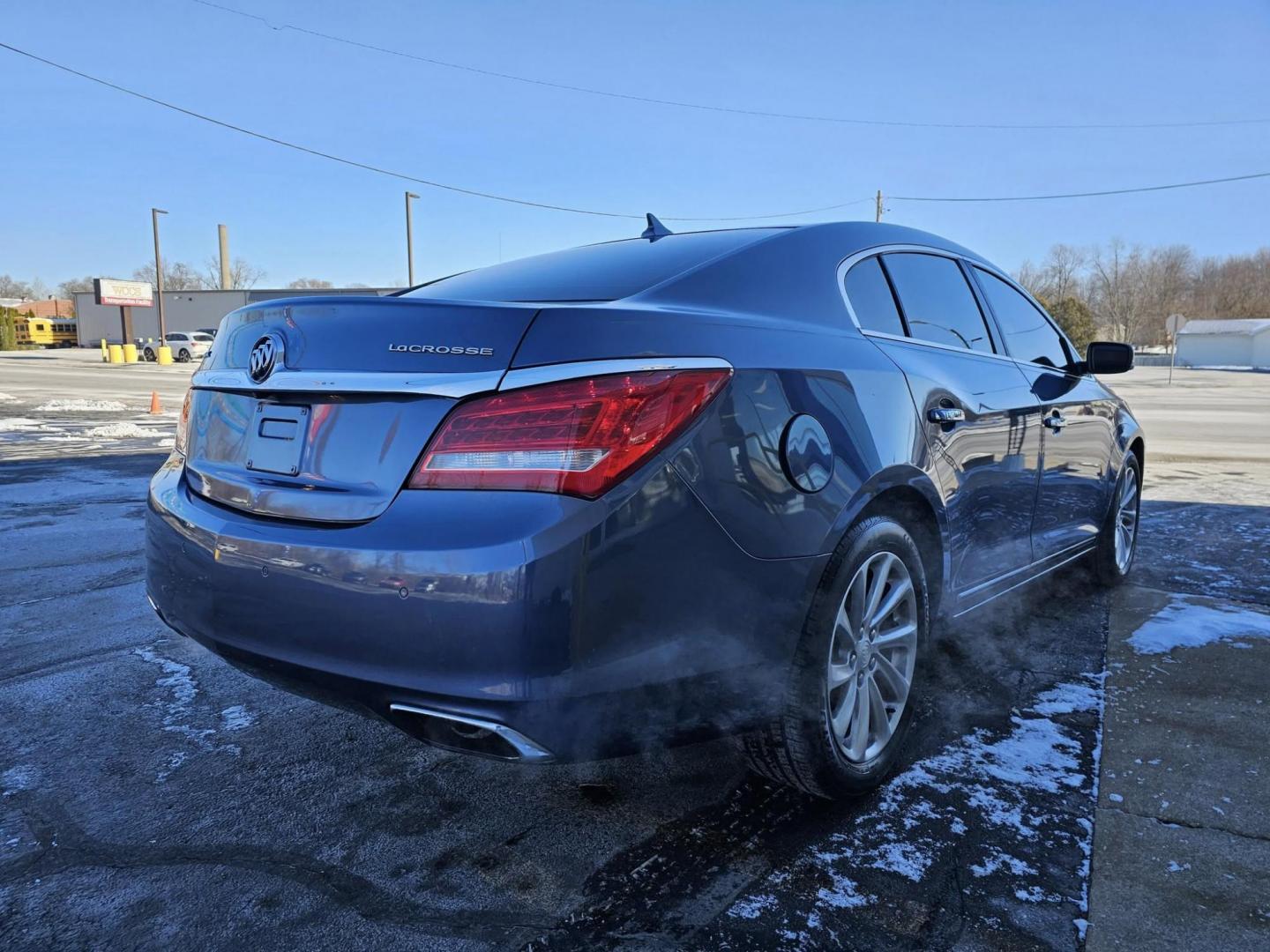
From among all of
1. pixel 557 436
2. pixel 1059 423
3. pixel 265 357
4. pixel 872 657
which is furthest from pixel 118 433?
pixel 557 436

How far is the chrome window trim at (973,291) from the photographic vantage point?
2721mm

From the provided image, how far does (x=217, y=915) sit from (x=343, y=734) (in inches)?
38.6

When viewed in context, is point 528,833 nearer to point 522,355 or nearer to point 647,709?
point 647,709

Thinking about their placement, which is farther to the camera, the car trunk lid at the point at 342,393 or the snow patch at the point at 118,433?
the snow patch at the point at 118,433

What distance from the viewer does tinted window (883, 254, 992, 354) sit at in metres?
3.07

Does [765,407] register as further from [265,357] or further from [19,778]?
[19,778]

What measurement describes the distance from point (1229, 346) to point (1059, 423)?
74981mm

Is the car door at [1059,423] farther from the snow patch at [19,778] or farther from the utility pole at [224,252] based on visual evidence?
the utility pole at [224,252]

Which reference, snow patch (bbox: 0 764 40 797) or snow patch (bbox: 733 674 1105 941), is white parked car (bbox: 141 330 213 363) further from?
snow patch (bbox: 733 674 1105 941)

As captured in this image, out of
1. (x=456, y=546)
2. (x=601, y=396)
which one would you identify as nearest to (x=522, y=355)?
(x=601, y=396)

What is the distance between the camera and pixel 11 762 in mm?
2729

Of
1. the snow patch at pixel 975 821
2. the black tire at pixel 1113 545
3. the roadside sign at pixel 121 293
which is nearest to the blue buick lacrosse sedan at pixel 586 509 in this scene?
the snow patch at pixel 975 821

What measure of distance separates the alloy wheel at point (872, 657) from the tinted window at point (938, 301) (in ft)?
2.84

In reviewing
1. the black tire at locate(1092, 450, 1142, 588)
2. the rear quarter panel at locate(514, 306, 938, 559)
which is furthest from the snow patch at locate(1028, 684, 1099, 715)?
the black tire at locate(1092, 450, 1142, 588)
